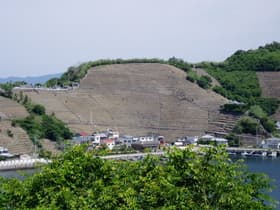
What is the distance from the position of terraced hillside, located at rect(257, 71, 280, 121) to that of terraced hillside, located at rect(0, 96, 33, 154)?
24824 millimetres

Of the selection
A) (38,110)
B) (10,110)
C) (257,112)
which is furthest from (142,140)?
(10,110)

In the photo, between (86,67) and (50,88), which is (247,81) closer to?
(86,67)

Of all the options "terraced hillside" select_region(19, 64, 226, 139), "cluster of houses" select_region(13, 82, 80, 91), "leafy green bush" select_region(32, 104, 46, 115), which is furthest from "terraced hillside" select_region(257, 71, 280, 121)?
"leafy green bush" select_region(32, 104, 46, 115)

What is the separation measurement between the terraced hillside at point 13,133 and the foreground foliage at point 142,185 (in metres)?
36.8

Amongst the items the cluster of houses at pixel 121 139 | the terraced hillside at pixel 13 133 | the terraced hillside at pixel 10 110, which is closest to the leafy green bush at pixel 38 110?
the terraced hillside at pixel 10 110

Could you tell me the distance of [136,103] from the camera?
213ft

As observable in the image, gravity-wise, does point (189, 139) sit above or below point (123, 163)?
below

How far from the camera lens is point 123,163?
1221 cm

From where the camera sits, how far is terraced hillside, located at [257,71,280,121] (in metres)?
66.4

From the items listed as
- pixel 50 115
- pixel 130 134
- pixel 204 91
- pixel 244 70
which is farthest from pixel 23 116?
pixel 244 70

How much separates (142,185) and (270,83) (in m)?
58.8

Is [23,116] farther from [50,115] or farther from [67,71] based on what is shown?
[67,71]

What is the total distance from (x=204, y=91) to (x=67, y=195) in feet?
188

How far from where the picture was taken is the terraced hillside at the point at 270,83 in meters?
66.4
